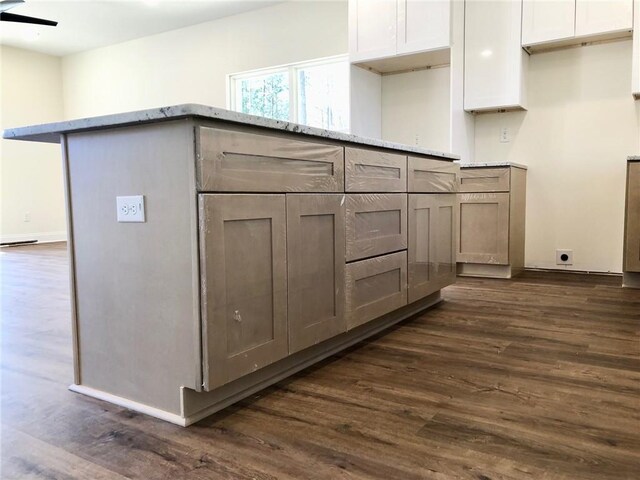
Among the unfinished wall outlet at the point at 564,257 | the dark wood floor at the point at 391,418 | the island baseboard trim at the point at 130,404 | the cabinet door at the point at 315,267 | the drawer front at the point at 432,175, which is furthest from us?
the unfinished wall outlet at the point at 564,257

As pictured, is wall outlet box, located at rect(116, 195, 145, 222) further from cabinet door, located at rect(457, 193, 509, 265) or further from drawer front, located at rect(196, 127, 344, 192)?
cabinet door, located at rect(457, 193, 509, 265)

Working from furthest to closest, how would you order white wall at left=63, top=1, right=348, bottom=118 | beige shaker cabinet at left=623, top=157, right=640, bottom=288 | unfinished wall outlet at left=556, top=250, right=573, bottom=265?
1. white wall at left=63, top=1, right=348, bottom=118
2. unfinished wall outlet at left=556, top=250, right=573, bottom=265
3. beige shaker cabinet at left=623, top=157, right=640, bottom=288

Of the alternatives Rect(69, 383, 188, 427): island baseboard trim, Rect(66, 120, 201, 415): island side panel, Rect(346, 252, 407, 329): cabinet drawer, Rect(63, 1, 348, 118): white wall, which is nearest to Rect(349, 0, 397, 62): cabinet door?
Rect(63, 1, 348, 118): white wall

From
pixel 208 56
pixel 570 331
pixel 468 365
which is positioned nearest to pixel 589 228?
pixel 570 331

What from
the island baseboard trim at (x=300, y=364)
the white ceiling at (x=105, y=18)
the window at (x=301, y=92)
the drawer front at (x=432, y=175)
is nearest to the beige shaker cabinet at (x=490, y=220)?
the drawer front at (x=432, y=175)

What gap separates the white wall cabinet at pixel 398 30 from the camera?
411 centimetres

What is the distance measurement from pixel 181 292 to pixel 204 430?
400 mm

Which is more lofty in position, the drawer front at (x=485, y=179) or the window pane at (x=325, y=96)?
the window pane at (x=325, y=96)

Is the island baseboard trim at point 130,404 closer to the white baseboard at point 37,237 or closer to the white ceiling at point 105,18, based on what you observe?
the white ceiling at point 105,18

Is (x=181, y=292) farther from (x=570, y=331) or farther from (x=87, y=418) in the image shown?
(x=570, y=331)

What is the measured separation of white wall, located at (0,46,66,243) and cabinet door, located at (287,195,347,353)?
7.12 m

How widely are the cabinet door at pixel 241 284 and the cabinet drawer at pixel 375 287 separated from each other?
485 millimetres

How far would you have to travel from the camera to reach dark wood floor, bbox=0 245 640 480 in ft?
4.10

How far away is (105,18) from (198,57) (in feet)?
3.89
